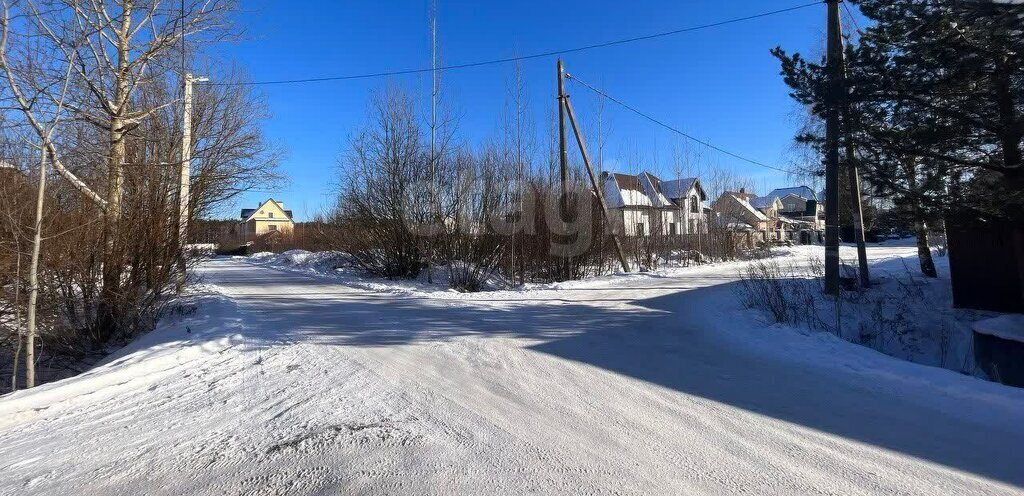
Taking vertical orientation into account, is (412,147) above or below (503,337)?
above

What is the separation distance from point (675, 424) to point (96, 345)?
869cm

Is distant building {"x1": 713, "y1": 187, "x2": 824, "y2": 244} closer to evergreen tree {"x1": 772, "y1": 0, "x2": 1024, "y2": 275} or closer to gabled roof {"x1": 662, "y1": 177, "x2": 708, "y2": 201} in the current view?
gabled roof {"x1": 662, "y1": 177, "x2": 708, "y2": 201}

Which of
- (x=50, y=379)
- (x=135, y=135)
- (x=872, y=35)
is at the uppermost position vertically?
(x=872, y=35)

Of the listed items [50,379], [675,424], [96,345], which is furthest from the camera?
[96,345]

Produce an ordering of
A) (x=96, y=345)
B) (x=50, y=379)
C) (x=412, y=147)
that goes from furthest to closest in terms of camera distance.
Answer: (x=412, y=147), (x=96, y=345), (x=50, y=379)

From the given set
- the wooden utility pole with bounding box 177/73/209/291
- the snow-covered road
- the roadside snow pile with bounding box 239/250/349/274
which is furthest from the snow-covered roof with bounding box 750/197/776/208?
the wooden utility pole with bounding box 177/73/209/291

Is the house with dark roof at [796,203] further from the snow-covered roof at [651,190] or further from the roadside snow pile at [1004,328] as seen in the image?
the roadside snow pile at [1004,328]

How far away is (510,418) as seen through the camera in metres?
4.23

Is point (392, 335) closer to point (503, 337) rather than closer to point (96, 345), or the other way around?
point (503, 337)

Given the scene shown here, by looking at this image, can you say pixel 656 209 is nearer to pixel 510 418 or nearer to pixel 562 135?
pixel 562 135

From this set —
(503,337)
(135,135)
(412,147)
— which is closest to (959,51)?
(503,337)

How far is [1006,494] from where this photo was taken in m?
2.98

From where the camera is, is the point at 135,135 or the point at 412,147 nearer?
the point at 135,135

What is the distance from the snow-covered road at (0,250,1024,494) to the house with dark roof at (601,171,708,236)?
1358 cm
